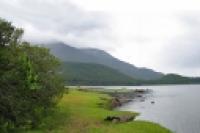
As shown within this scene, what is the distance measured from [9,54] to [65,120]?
22.5 meters

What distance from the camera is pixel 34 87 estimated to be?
171ft

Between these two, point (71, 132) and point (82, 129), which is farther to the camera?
point (82, 129)

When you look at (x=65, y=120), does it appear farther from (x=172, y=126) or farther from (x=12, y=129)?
(x=172, y=126)

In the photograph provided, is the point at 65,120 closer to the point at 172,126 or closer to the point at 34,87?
the point at 34,87

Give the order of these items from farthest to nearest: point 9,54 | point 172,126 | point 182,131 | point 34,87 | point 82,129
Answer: point 172,126, point 182,131, point 82,129, point 34,87, point 9,54

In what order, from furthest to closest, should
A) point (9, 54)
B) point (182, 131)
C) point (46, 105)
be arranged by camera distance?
point (182, 131)
point (46, 105)
point (9, 54)

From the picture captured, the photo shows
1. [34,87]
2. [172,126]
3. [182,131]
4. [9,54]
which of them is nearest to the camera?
[9,54]

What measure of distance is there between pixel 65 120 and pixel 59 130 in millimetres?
11158

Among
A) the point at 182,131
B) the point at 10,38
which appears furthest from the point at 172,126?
the point at 10,38

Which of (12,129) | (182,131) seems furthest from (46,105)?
(182,131)

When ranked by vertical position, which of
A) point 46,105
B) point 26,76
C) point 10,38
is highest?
point 10,38

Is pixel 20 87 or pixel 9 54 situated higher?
pixel 9 54

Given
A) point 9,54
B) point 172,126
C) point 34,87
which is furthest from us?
point 172,126

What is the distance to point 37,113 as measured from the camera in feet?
181
